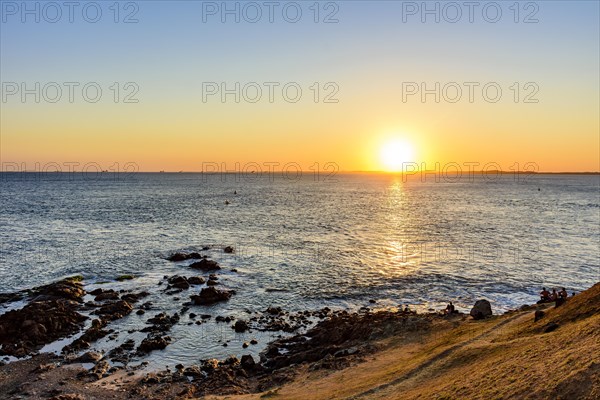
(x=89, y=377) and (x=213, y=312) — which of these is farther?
(x=213, y=312)

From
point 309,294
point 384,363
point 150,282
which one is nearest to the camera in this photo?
point 384,363

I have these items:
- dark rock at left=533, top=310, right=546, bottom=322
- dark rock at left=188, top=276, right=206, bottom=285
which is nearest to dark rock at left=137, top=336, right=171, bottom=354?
dark rock at left=188, top=276, right=206, bottom=285

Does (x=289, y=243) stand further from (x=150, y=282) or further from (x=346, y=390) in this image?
(x=346, y=390)

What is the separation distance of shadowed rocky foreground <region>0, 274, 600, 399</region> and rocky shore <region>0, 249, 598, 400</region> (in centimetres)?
8

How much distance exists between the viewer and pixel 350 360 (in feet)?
86.1

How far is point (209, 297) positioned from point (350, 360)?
1839cm

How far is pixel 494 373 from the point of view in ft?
54.8

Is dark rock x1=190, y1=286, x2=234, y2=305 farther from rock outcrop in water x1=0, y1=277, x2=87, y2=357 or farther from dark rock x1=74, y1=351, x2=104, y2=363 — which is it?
dark rock x1=74, y1=351, x2=104, y2=363

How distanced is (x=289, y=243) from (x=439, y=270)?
2591 centimetres

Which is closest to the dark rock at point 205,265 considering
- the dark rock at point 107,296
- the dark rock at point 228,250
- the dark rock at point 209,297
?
the dark rock at point 228,250

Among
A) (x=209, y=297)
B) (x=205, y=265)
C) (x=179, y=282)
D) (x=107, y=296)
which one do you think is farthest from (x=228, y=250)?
(x=107, y=296)

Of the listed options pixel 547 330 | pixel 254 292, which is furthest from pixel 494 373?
pixel 254 292

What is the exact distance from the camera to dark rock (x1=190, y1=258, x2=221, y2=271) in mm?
52812

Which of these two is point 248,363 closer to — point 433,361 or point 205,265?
point 433,361
